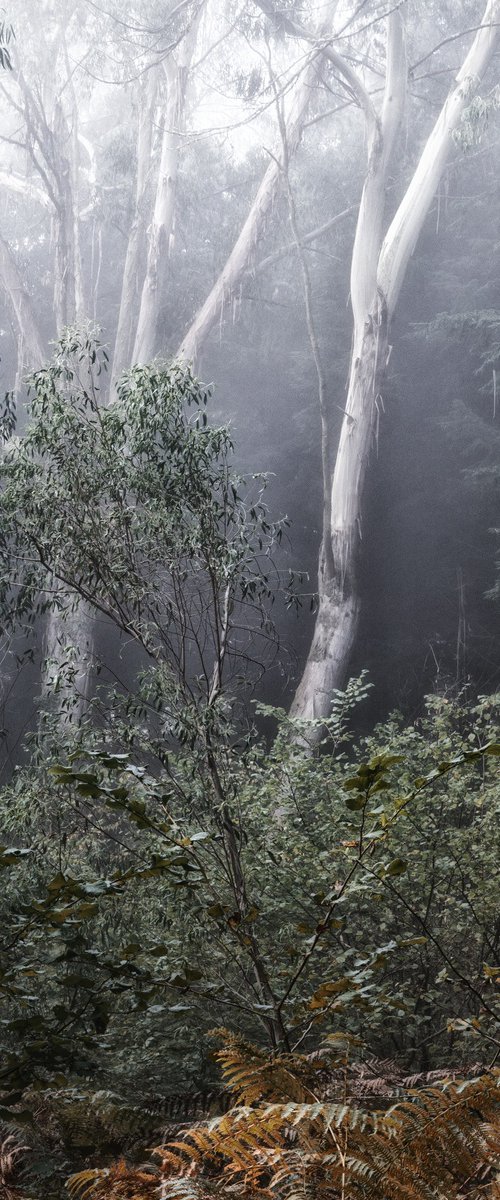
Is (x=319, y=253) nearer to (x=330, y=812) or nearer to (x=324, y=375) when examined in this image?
(x=324, y=375)

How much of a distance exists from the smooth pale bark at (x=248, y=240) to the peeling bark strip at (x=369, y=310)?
2.87 feet

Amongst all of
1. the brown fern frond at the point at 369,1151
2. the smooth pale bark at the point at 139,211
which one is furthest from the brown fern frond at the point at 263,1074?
the smooth pale bark at the point at 139,211

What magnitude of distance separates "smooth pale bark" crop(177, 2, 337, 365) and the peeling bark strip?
0.87 m

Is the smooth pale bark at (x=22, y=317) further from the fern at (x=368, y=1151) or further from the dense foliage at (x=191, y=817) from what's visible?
the fern at (x=368, y=1151)

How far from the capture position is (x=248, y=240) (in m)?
9.01

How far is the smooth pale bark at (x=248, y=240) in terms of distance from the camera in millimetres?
8680

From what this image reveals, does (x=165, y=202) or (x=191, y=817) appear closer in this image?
(x=191, y=817)

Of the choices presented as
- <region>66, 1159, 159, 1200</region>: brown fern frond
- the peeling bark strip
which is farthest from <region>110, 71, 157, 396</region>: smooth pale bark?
<region>66, 1159, 159, 1200</region>: brown fern frond

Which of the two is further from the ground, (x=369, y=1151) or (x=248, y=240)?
(x=248, y=240)

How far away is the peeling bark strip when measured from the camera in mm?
7254

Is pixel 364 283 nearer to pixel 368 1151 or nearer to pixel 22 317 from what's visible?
pixel 22 317

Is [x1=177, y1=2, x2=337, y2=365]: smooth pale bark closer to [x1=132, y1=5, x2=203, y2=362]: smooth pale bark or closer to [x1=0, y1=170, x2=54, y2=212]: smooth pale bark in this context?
[x1=132, y1=5, x2=203, y2=362]: smooth pale bark

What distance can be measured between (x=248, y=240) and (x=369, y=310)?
194 centimetres

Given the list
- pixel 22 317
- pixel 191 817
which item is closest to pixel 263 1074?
pixel 191 817
